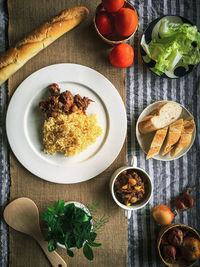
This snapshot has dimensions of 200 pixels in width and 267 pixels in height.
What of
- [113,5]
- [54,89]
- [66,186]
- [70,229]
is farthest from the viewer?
→ [66,186]

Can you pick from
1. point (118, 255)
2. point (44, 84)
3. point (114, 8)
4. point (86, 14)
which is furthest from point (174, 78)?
point (118, 255)

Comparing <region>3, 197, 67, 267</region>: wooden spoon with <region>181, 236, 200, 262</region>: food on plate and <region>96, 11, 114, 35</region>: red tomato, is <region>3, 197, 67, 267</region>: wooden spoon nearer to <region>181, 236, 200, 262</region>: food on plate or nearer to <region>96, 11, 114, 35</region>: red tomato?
<region>181, 236, 200, 262</region>: food on plate

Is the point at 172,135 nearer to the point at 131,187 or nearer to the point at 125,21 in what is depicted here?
the point at 131,187

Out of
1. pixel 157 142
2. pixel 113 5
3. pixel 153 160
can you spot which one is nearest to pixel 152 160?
pixel 153 160

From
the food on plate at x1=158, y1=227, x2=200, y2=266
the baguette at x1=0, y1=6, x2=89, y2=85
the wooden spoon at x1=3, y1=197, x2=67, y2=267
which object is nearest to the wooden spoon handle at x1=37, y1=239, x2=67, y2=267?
the wooden spoon at x1=3, y1=197, x2=67, y2=267

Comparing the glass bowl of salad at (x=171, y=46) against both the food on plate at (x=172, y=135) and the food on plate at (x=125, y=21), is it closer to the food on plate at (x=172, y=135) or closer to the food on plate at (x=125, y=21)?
the food on plate at (x=125, y=21)

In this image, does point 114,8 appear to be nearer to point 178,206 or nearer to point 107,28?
point 107,28
